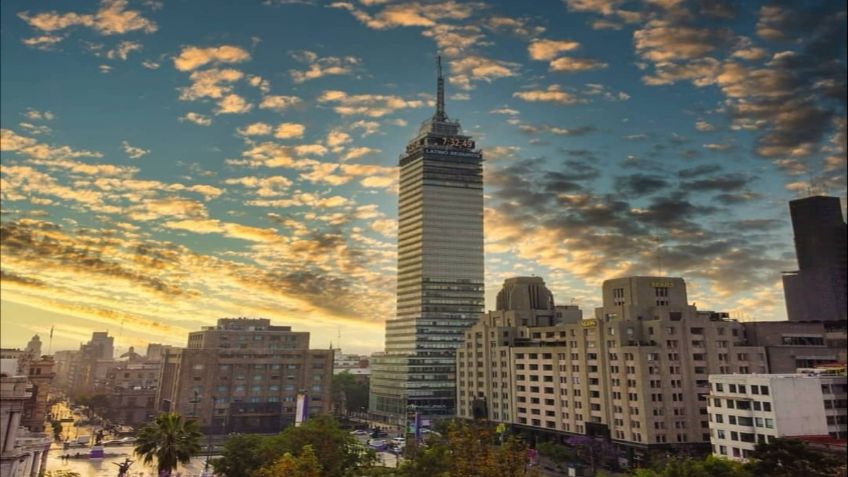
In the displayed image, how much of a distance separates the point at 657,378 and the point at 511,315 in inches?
2333

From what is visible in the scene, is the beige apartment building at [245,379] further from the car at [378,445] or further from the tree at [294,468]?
the tree at [294,468]

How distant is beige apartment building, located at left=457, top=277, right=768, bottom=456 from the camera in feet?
387

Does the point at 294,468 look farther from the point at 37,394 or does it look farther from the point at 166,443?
the point at 37,394

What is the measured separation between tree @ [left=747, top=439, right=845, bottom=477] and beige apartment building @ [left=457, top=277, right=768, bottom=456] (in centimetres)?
4967

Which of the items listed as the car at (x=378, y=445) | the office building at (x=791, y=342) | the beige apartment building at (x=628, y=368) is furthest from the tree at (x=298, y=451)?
the office building at (x=791, y=342)

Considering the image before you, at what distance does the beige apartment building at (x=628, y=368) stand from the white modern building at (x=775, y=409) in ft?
61.2

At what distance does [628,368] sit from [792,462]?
58.0 m

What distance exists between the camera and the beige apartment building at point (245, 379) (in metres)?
168

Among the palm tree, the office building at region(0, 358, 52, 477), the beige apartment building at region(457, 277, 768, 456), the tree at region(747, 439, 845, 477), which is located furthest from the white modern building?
the office building at region(0, 358, 52, 477)

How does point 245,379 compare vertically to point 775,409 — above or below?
above

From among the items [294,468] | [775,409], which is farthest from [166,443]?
[775,409]

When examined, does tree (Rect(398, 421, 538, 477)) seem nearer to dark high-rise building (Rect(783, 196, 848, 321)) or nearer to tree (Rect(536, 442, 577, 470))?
dark high-rise building (Rect(783, 196, 848, 321))

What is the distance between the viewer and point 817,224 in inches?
1380

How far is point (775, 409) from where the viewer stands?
294ft
